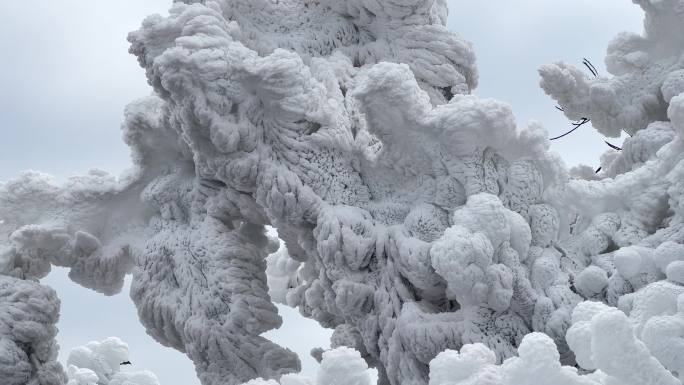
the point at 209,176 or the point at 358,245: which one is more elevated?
the point at 209,176

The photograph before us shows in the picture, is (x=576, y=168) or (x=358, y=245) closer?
(x=358, y=245)

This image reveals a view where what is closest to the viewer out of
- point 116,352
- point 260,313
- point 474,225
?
point 474,225

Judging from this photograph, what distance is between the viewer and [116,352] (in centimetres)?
314

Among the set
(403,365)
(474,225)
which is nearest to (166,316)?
(403,365)

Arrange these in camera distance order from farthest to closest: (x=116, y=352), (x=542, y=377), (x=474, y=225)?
(x=116, y=352) → (x=474, y=225) → (x=542, y=377)

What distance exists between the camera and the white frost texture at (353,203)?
7.32 ft

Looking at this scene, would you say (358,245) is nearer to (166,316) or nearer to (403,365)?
(403,365)

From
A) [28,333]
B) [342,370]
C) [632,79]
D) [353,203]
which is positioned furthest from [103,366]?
[632,79]

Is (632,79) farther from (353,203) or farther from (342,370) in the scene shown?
(342,370)

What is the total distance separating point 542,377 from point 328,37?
150 centimetres

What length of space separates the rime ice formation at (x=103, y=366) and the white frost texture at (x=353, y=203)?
0.08 feet

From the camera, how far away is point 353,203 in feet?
8.09

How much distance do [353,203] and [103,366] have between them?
1.12 metres

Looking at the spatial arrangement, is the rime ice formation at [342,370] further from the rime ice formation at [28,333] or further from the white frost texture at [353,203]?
the rime ice formation at [28,333]
